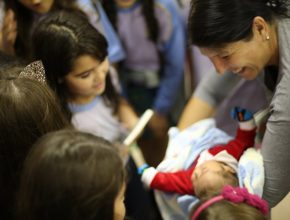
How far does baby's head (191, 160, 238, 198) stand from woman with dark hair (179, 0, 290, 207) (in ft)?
0.35

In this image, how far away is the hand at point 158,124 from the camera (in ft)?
6.35

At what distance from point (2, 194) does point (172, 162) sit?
0.57 metres

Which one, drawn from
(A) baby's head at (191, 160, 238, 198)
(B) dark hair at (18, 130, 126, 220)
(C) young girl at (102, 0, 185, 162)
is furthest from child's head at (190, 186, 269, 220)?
(C) young girl at (102, 0, 185, 162)

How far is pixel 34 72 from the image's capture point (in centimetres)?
97

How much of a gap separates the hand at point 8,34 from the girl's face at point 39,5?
0.07 m

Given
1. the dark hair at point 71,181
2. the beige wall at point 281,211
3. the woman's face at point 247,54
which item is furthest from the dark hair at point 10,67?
the beige wall at point 281,211

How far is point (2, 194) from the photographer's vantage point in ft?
2.92

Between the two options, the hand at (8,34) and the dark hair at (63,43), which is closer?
the dark hair at (63,43)

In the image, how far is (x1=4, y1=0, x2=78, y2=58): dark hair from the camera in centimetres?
143

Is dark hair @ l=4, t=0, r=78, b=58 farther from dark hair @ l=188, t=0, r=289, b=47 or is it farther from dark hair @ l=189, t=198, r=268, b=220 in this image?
dark hair @ l=189, t=198, r=268, b=220

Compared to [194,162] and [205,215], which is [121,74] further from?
[205,215]

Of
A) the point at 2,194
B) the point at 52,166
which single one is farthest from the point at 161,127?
the point at 52,166

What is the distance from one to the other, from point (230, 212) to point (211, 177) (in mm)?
217

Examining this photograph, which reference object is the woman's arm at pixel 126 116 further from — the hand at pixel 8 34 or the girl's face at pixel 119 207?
the girl's face at pixel 119 207
